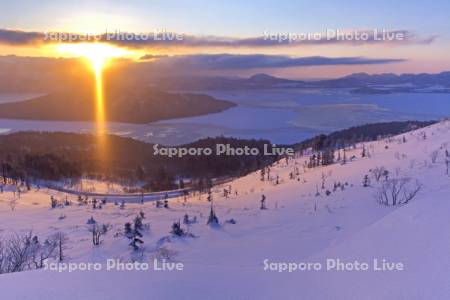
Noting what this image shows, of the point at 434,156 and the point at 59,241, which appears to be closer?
the point at 59,241

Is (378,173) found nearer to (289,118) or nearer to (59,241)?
(59,241)

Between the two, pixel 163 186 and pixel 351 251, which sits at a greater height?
pixel 351 251

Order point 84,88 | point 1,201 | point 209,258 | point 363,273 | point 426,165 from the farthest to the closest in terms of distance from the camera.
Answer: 1. point 84,88
2. point 1,201
3. point 426,165
4. point 209,258
5. point 363,273

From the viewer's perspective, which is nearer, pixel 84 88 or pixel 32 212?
pixel 32 212

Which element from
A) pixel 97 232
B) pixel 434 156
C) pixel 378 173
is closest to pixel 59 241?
pixel 97 232

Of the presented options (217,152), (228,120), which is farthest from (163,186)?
(228,120)

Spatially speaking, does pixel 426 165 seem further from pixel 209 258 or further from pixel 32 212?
pixel 32 212

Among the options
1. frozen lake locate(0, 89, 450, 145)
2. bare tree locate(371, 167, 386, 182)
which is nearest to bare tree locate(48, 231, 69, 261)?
bare tree locate(371, 167, 386, 182)
